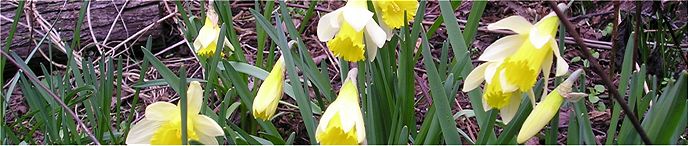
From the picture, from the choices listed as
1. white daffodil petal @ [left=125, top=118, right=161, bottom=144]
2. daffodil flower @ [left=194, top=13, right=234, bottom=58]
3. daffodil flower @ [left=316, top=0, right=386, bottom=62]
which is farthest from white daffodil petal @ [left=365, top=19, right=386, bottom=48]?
daffodil flower @ [left=194, top=13, right=234, bottom=58]

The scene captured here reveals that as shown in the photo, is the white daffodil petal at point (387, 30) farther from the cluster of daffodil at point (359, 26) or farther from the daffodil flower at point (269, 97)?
the daffodil flower at point (269, 97)

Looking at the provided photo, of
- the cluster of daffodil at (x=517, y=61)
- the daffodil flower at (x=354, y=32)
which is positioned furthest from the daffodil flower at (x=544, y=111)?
the daffodil flower at (x=354, y=32)

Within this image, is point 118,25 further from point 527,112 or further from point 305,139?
point 527,112

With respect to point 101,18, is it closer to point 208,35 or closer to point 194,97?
point 208,35

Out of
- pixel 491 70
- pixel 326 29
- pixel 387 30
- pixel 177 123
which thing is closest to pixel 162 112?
pixel 177 123

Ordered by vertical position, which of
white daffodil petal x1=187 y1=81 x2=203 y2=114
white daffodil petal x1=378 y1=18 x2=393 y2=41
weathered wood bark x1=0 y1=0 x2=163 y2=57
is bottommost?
weathered wood bark x1=0 y1=0 x2=163 y2=57

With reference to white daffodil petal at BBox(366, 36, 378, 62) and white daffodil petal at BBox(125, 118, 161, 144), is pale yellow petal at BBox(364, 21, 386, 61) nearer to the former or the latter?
white daffodil petal at BBox(366, 36, 378, 62)
